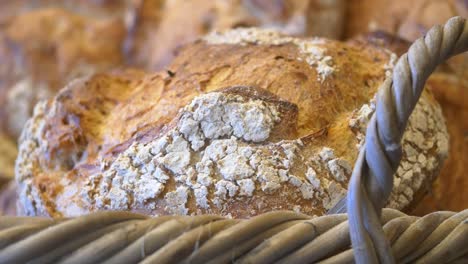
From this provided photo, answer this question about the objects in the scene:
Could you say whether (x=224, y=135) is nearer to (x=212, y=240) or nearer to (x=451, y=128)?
(x=212, y=240)

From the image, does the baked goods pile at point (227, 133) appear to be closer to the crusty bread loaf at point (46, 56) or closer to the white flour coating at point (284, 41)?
the white flour coating at point (284, 41)

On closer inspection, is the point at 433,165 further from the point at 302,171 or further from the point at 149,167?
the point at 149,167

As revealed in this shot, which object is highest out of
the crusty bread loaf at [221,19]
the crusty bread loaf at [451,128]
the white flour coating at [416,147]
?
the crusty bread loaf at [221,19]

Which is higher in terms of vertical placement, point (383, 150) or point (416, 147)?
point (383, 150)

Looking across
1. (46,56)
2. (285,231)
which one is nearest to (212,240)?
(285,231)

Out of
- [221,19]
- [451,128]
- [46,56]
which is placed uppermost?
[221,19]

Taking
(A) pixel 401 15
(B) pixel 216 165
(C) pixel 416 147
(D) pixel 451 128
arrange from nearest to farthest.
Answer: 1. (B) pixel 216 165
2. (C) pixel 416 147
3. (D) pixel 451 128
4. (A) pixel 401 15

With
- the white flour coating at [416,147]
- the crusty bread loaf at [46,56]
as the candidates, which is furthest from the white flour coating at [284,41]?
the crusty bread loaf at [46,56]
